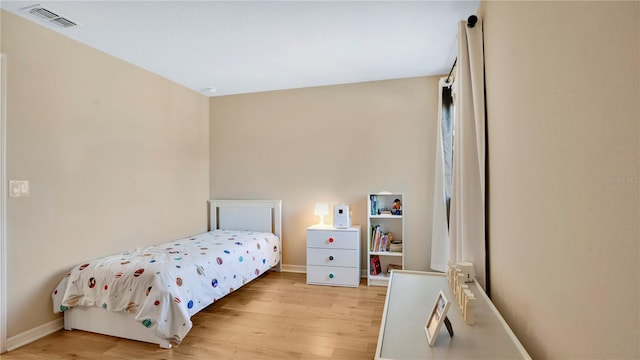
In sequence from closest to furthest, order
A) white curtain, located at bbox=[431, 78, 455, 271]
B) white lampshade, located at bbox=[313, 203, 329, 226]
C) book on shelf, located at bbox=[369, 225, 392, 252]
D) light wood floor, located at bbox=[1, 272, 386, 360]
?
light wood floor, located at bbox=[1, 272, 386, 360]
white curtain, located at bbox=[431, 78, 455, 271]
book on shelf, located at bbox=[369, 225, 392, 252]
white lampshade, located at bbox=[313, 203, 329, 226]

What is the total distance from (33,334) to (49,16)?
2311 millimetres

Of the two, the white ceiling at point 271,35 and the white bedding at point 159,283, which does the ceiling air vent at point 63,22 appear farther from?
the white bedding at point 159,283

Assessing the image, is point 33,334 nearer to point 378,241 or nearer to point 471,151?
point 378,241

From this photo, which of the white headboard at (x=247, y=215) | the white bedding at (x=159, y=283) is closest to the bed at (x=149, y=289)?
the white bedding at (x=159, y=283)

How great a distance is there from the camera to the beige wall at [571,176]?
72cm

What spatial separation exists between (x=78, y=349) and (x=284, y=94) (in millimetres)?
3235

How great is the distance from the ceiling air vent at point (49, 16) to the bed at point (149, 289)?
6.05 ft

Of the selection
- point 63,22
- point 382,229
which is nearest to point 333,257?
point 382,229

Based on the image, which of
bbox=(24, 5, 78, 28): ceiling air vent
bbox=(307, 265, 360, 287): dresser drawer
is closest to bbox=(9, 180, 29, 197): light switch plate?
bbox=(24, 5, 78, 28): ceiling air vent

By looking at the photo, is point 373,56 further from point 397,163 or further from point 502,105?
point 502,105

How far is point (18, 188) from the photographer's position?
2379 millimetres

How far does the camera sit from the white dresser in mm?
3656

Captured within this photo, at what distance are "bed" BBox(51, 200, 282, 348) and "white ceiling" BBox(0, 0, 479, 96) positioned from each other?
1810 millimetres

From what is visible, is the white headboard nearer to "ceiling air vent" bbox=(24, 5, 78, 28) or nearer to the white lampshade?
the white lampshade
